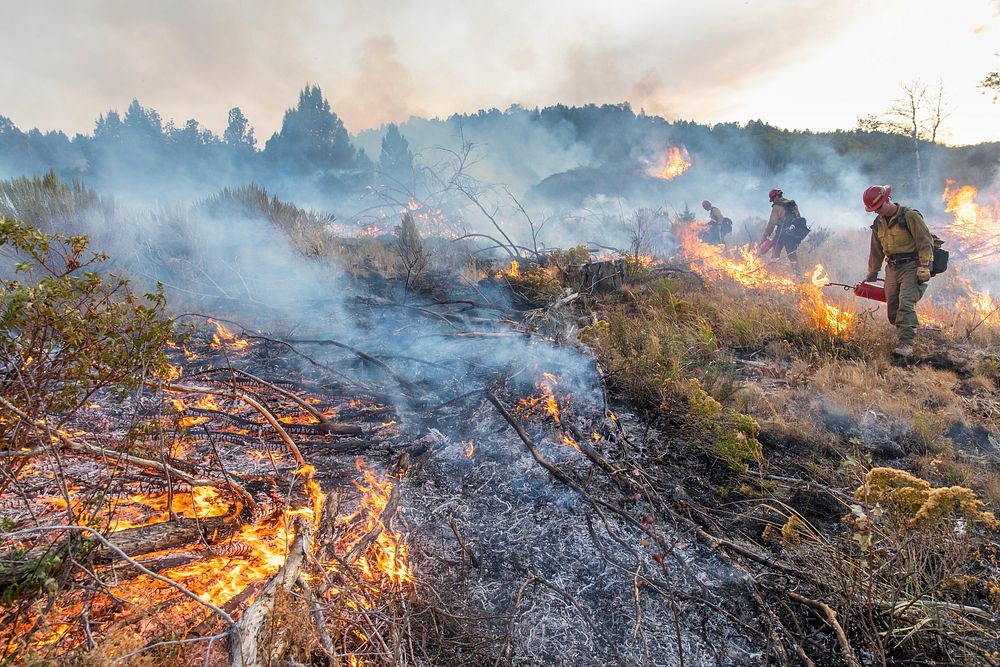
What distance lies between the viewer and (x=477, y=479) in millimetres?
3340

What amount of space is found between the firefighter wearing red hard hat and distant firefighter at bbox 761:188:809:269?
4434 mm

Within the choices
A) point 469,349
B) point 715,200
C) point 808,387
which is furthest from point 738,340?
point 715,200

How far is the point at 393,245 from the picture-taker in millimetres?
10562

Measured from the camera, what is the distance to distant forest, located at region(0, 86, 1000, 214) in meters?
21.1

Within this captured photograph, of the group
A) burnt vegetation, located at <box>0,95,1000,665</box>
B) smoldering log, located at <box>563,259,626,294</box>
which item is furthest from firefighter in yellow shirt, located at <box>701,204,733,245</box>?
burnt vegetation, located at <box>0,95,1000,665</box>

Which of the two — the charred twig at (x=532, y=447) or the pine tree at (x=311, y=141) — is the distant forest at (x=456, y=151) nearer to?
the pine tree at (x=311, y=141)

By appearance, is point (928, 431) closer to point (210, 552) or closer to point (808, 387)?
point (808, 387)

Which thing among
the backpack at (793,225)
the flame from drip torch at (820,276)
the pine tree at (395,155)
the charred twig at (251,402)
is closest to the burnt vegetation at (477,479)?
the charred twig at (251,402)

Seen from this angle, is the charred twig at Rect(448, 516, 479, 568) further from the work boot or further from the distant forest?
the distant forest

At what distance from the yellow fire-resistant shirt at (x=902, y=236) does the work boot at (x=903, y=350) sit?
110cm

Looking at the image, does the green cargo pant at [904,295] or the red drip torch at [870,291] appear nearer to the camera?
the green cargo pant at [904,295]

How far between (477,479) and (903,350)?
6017 millimetres

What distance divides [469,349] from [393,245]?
607 cm

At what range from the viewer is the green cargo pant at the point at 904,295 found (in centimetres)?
573
